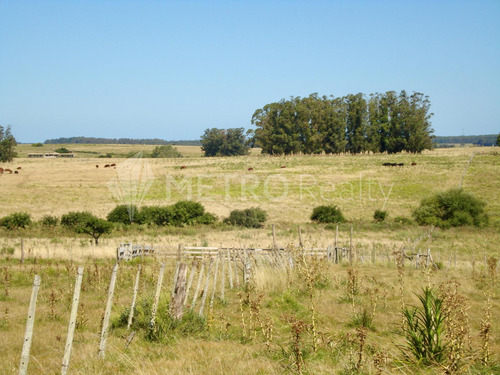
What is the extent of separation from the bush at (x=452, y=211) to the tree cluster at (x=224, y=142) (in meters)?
85.0

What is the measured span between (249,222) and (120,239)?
1133 cm

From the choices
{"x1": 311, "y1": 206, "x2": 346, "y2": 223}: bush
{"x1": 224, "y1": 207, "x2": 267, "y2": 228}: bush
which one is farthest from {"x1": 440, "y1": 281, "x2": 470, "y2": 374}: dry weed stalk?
{"x1": 311, "y1": 206, "x2": 346, "y2": 223}: bush

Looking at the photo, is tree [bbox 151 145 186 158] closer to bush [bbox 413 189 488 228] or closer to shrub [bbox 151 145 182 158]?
shrub [bbox 151 145 182 158]

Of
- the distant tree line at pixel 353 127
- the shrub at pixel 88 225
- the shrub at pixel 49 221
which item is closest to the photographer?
the shrub at pixel 88 225

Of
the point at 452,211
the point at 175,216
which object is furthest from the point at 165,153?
the point at 452,211

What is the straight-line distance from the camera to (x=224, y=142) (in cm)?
12281

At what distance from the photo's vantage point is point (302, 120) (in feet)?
305

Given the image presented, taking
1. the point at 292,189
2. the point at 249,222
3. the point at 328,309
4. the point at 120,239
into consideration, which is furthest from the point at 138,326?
the point at 292,189

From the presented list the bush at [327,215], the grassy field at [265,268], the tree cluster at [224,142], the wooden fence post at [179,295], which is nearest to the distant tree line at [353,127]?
the grassy field at [265,268]

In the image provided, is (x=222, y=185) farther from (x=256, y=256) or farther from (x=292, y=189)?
(x=256, y=256)

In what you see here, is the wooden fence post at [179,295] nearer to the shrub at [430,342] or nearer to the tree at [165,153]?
the shrub at [430,342]

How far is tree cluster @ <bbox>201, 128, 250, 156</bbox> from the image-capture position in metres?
122

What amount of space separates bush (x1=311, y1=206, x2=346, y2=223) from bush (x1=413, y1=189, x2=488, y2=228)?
6115 millimetres

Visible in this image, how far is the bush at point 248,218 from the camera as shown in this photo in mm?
37531
